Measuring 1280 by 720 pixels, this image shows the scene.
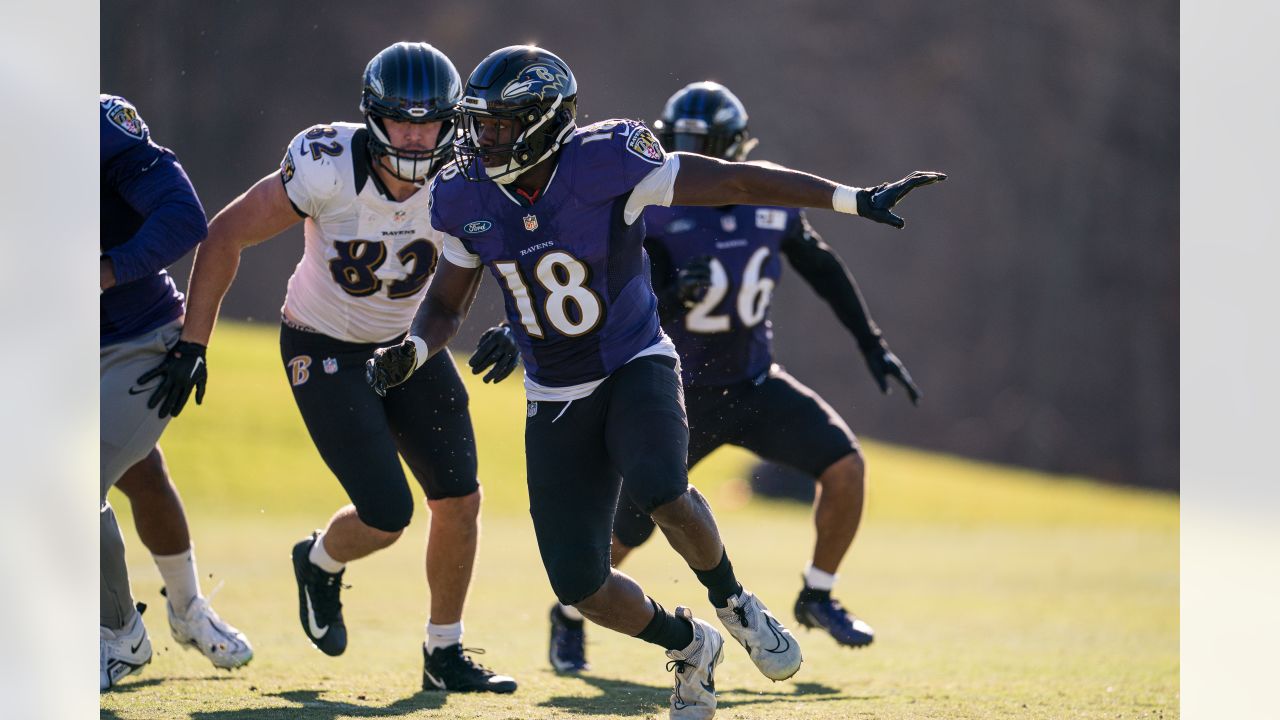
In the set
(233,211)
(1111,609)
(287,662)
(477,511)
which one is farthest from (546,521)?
(1111,609)

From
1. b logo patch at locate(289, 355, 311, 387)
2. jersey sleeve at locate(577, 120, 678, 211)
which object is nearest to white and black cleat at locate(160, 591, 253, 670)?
b logo patch at locate(289, 355, 311, 387)

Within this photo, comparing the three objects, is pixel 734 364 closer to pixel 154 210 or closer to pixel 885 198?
pixel 885 198

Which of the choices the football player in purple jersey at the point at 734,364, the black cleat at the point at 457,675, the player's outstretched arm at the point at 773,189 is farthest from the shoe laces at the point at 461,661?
the player's outstretched arm at the point at 773,189

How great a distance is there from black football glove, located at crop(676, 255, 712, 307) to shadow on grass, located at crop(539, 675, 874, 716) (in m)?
1.21

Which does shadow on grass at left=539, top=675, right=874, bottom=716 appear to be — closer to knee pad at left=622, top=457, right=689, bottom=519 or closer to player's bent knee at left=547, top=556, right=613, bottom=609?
player's bent knee at left=547, top=556, right=613, bottom=609

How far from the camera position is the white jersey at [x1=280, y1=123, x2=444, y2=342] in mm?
3678

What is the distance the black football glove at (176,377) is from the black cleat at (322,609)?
0.66 meters

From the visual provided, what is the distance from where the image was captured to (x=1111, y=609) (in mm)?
6836

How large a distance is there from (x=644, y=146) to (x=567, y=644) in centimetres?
192

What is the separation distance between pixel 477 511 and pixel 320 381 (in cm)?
59

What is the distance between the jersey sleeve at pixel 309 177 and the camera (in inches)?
144

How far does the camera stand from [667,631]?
10.7 ft

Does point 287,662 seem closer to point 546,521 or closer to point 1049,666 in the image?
point 546,521
